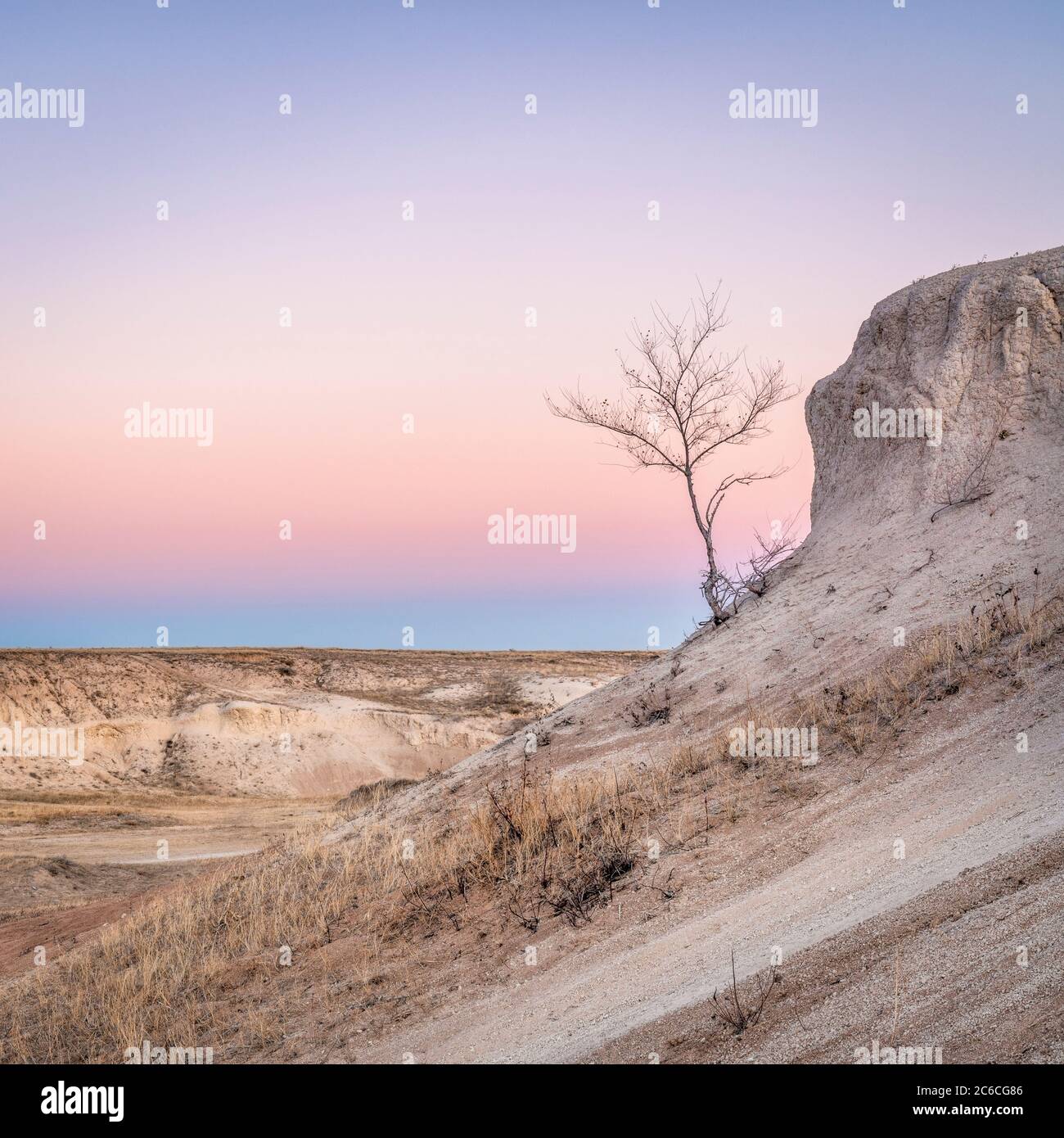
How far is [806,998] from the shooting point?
19.9 ft

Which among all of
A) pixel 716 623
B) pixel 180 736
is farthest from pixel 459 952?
pixel 180 736

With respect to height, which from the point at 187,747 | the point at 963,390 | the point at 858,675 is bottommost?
the point at 187,747

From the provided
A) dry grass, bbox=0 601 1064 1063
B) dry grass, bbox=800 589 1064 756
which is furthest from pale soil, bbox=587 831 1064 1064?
dry grass, bbox=800 589 1064 756

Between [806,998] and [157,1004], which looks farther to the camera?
[157,1004]

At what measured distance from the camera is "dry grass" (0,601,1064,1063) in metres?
8.67

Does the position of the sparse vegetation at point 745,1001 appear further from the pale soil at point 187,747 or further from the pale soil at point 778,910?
the pale soil at point 187,747

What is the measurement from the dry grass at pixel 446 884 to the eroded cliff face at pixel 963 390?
→ 3.60m

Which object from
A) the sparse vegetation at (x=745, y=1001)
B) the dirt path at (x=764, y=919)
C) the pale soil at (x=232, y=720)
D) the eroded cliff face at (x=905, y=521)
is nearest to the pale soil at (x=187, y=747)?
the pale soil at (x=232, y=720)

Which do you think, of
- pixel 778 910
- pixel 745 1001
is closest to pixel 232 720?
pixel 778 910

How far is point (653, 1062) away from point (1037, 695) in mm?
5669

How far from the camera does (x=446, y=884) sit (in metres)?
9.72

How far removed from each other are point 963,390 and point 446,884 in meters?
10.7

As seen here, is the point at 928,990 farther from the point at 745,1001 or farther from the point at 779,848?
the point at 779,848
